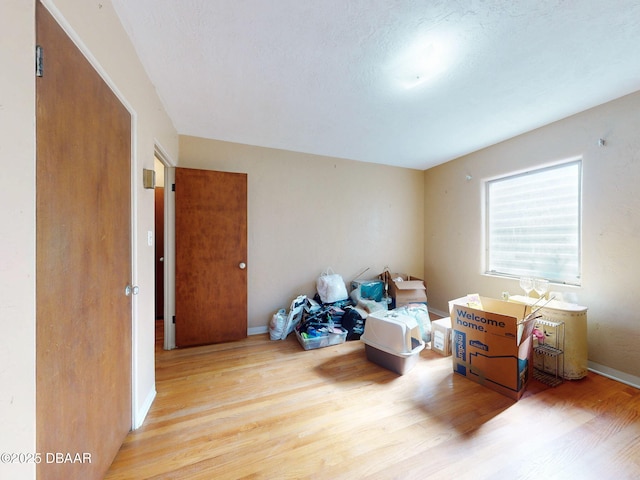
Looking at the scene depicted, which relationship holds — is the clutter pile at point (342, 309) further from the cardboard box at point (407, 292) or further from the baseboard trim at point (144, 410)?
the baseboard trim at point (144, 410)

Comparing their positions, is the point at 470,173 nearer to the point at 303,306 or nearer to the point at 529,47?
the point at 529,47

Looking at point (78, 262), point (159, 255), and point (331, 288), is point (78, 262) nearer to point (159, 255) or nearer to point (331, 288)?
point (331, 288)

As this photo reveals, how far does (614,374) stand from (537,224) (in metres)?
1.47

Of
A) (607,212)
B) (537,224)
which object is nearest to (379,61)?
(607,212)

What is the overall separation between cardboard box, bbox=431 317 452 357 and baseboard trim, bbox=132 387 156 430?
8.69ft

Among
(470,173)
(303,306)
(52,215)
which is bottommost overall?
(303,306)

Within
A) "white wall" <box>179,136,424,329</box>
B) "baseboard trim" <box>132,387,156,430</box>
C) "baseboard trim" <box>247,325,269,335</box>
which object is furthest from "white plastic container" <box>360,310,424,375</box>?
"baseboard trim" <box>132,387,156,430</box>

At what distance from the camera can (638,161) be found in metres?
1.95

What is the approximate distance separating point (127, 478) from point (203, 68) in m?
2.50

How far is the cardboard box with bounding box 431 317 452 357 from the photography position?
2.52m

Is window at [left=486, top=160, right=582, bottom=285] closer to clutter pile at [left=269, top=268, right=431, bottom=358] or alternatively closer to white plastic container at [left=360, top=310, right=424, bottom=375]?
clutter pile at [left=269, top=268, right=431, bottom=358]

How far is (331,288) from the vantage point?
10.5 ft

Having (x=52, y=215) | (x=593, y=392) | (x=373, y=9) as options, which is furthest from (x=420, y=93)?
(x=593, y=392)

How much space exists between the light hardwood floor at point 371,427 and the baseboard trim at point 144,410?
0.12 ft
